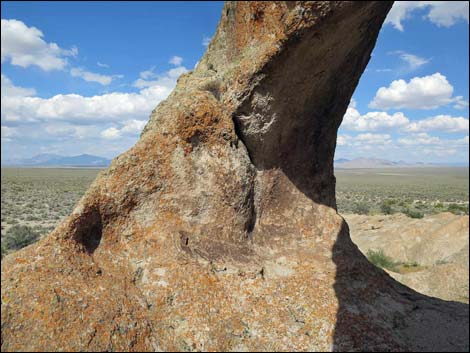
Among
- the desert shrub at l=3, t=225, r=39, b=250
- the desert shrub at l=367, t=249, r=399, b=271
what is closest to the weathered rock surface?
the desert shrub at l=367, t=249, r=399, b=271

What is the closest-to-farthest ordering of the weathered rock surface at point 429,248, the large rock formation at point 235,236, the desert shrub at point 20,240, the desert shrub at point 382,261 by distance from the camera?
1. the large rock formation at point 235,236
2. the weathered rock surface at point 429,248
3. the desert shrub at point 382,261
4. the desert shrub at point 20,240

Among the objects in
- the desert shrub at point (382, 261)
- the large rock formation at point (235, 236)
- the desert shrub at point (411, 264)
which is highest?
the large rock formation at point (235, 236)

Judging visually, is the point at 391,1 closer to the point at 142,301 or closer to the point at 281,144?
the point at 281,144

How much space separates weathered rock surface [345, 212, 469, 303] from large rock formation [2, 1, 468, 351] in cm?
794

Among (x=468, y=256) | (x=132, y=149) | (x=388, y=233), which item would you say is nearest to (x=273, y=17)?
(x=132, y=149)

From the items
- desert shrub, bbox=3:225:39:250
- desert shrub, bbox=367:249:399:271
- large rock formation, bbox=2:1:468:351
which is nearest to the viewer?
large rock formation, bbox=2:1:468:351

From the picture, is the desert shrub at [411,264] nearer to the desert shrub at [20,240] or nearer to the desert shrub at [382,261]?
the desert shrub at [382,261]

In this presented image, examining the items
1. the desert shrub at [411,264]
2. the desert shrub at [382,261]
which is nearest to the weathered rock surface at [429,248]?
the desert shrub at [411,264]

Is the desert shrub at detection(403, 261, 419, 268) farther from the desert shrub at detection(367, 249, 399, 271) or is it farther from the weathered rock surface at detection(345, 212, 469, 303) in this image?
the desert shrub at detection(367, 249, 399, 271)

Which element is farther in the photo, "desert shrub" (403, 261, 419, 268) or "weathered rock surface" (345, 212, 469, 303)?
"desert shrub" (403, 261, 419, 268)

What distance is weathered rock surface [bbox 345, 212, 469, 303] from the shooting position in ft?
52.9

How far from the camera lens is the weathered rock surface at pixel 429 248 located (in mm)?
16125

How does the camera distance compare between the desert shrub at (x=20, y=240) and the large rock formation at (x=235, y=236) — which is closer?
the large rock formation at (x=235, y=236)

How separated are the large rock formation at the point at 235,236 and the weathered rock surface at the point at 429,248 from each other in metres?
7.94
